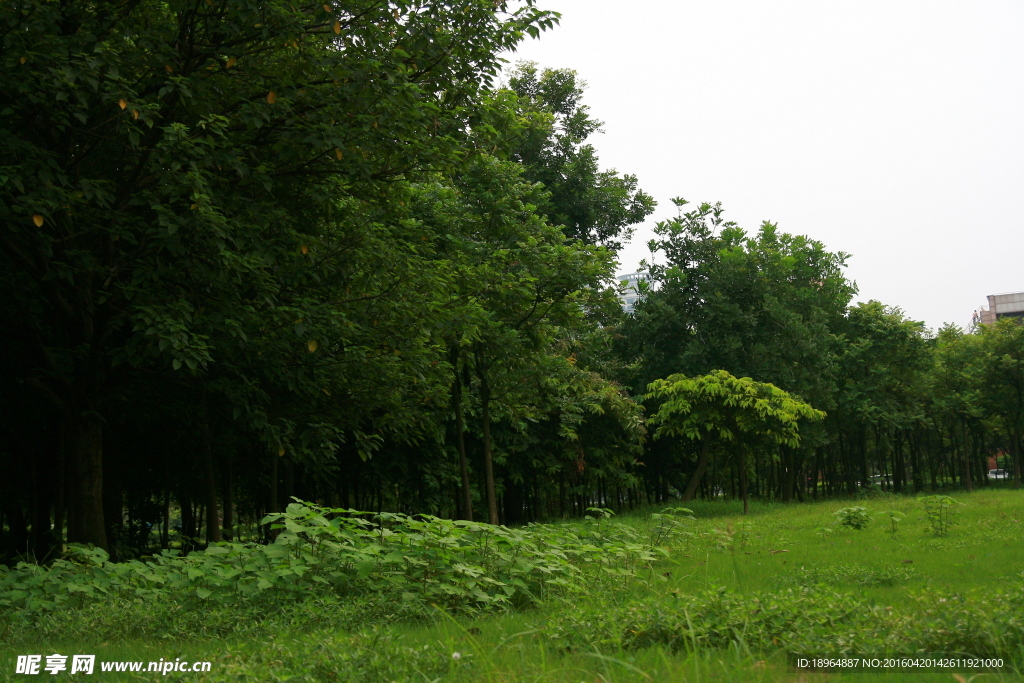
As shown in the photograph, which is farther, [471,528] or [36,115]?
[36,115]

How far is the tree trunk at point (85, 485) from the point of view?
10164mm

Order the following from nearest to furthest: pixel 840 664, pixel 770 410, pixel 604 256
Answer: pixel 840 664 → pixel 604 256 → pixel 770 410

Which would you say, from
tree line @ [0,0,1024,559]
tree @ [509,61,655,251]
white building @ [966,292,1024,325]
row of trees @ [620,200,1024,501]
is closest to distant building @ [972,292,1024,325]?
white building @ [966,292,1024,325]

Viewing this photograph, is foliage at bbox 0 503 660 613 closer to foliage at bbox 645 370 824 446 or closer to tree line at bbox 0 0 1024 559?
tree line at bbox 0 0 1024 559

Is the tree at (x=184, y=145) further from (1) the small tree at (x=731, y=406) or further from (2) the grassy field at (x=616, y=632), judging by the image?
(1) the small tree at (x=731, y=406)

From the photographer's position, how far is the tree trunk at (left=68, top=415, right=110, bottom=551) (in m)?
10.2

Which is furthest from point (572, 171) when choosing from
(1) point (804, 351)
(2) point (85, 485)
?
(2) point (85, 485)

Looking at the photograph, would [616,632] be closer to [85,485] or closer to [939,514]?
[85,485]

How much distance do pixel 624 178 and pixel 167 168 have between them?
976 inches

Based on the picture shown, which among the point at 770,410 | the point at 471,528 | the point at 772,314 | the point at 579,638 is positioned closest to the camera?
the point at 579,638

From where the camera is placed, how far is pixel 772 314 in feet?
87.8

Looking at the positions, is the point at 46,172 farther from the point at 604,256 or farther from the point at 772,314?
the point at 772,314

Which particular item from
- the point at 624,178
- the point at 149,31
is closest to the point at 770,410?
the point at 624,178

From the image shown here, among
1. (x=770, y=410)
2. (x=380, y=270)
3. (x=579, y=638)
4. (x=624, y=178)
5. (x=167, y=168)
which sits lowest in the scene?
(x=579, y=638)
